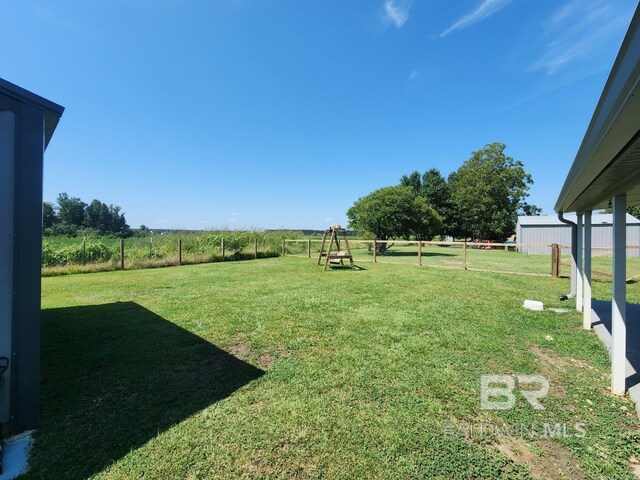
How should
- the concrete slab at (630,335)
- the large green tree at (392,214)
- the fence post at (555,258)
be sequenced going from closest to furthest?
1. the concrete slab at (630,335)
2. the fence post at (555,258)
3. the large green tree at (392,214)

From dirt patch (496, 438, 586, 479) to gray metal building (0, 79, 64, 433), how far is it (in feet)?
11.0

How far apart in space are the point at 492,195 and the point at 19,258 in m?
40.0

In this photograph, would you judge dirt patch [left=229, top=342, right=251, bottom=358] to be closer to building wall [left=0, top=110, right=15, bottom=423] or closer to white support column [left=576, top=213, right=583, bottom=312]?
building wall [left=0, top=110, right=15, bottom=423]

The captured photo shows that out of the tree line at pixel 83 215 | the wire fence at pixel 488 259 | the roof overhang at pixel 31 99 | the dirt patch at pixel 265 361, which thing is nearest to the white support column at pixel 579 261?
the wire fence at pixel 488 259

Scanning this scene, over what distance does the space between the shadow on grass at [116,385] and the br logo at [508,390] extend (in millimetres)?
2131

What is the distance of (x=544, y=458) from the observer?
1817mm

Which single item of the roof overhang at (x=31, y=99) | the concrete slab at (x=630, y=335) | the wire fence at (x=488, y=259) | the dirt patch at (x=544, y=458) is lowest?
the dirt patch at (x=544, y=458)

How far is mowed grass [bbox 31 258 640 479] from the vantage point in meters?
1.76

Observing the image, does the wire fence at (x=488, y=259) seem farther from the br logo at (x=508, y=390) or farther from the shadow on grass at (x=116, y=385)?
the shadow on grass at (x=116, y=385)

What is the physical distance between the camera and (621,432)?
6.73ft

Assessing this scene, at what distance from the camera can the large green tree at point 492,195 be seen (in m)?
33.8

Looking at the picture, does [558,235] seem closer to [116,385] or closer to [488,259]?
[488,259]

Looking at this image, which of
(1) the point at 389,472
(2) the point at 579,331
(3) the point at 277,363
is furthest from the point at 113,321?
(2) the point at 579,331

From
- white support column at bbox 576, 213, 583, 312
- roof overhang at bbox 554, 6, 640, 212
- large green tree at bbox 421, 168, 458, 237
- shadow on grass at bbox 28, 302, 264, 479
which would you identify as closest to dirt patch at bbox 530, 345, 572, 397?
roof overhang at bbox 554, 6, 640, 212
